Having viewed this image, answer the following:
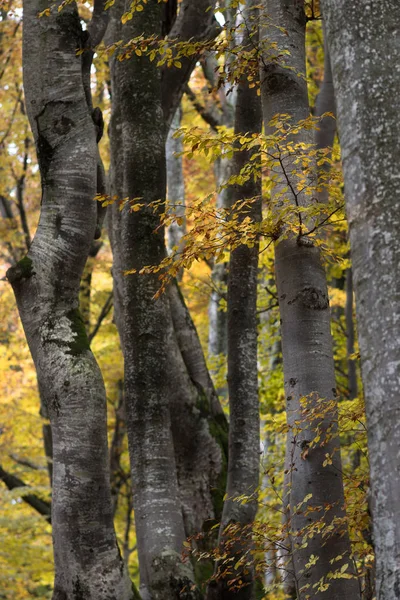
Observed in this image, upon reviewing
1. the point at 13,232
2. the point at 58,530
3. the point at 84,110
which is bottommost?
the point at 58,530

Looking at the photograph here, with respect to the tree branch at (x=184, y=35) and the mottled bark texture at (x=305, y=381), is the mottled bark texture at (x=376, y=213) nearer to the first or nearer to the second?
the mottled bark texture at (x=305, y=381)

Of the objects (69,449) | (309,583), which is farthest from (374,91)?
(69,449)

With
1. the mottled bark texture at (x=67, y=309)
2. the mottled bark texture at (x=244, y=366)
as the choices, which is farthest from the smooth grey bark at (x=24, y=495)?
the mottled bark texture at (x=67, y=309)

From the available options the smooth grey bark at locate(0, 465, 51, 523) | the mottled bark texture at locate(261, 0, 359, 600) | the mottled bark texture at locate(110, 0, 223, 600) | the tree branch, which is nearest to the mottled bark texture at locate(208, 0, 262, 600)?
the mottled bark texture at locate(110, 0, 223, 600)

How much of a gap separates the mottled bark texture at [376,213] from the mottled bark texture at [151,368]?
2788 mm

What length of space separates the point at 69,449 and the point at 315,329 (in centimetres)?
188

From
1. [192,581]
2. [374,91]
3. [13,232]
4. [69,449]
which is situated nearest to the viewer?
[374,91]

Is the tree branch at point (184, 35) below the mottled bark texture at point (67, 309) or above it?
above

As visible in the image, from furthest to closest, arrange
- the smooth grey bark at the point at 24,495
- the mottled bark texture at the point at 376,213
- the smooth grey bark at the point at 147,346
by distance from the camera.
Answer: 1. the smooth grey bark at the point at 24,495
2. the smooth grey bark at the point at 147,346
3. the mottled bark texture at the point at 376,213

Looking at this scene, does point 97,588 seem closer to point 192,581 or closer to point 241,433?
point 192,581

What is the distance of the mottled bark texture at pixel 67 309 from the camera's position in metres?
5.52

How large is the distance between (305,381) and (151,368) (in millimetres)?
1690

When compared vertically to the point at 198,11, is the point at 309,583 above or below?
below

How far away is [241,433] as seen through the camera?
709cm
